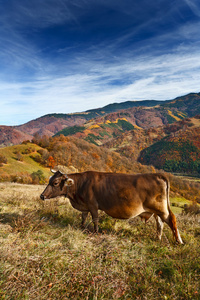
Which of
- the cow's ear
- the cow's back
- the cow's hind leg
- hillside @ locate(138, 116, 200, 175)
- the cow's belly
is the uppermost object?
the cow's ear

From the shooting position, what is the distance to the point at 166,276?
140 inches

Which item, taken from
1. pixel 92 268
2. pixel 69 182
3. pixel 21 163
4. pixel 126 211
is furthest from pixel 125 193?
pixel 21 163

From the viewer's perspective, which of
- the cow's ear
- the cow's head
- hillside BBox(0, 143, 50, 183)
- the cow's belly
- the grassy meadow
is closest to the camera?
A: the grassy meadow

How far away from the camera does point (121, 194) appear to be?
5.25m

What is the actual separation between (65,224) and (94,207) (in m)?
1.38

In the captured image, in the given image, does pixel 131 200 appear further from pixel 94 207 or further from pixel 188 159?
pixel 188 159

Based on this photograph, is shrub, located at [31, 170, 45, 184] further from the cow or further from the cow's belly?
the cow's belly

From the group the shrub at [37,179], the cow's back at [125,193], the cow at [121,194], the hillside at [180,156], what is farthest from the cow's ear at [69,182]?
the hillside at [180,156]

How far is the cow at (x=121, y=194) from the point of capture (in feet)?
16.9

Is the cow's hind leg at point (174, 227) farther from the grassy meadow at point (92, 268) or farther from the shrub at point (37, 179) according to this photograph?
the shrub at point (37, 179)

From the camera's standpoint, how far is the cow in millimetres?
5152

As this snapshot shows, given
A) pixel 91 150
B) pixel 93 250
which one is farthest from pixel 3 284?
pixel 91 150

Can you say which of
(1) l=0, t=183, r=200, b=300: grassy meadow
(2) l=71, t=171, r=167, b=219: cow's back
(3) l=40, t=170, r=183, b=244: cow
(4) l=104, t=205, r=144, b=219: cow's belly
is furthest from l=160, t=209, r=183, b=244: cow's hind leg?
(4) l=104, t=205, r=144, b=219: cow's belly

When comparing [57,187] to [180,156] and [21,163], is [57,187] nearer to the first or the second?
[21,163]
